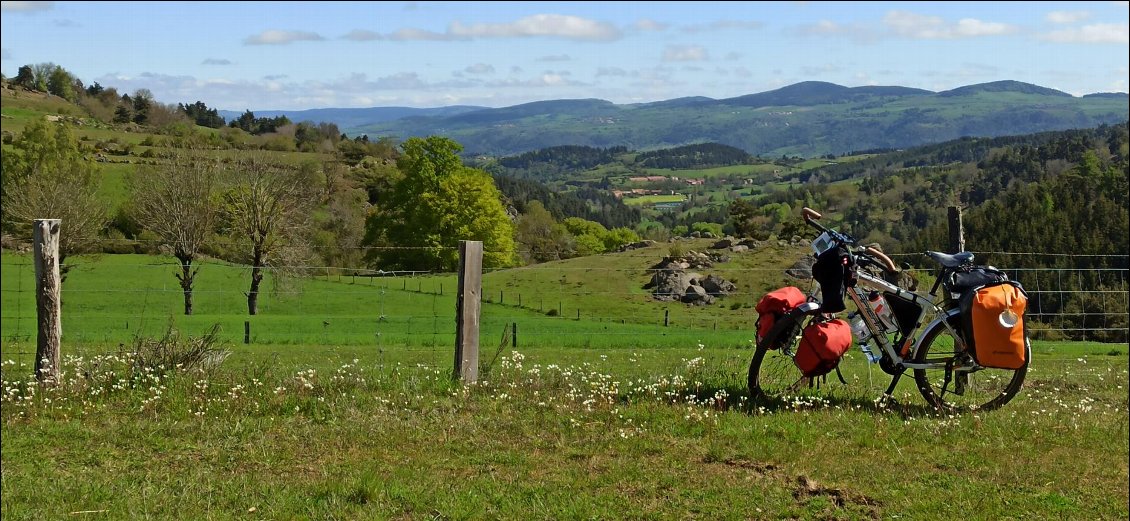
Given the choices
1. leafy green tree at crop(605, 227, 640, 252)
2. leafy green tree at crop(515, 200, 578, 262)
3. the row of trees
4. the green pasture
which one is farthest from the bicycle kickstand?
leafy green tree at crop(605, 227, 640, 252)

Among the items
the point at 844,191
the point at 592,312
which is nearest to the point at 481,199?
the point at 592,312

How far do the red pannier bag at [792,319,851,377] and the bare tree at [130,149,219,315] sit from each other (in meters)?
41.7

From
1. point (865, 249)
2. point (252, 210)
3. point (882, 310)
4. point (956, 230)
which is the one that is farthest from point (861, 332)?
point (252, 210)

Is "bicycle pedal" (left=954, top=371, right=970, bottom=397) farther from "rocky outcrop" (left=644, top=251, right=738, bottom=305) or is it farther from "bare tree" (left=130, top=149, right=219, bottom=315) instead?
"bare tree" (left=130, top=149, right=219, bottom=315)

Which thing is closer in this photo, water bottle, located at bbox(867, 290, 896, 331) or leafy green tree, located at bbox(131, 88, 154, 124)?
water bottle, located at bbox(867, 290, 896, 331)

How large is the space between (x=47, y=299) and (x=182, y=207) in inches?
1595

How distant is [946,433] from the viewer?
7781 millimetres

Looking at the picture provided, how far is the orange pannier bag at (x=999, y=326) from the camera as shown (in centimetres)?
780

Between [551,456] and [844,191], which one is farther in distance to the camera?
[844,191]

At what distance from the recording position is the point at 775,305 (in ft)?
29.1

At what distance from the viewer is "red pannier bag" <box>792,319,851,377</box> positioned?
8328 mm

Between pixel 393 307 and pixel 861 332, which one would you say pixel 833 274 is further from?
pixel 393 307

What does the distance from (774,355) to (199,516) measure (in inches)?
228

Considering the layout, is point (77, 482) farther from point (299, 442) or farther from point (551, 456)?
point (551, 456)
